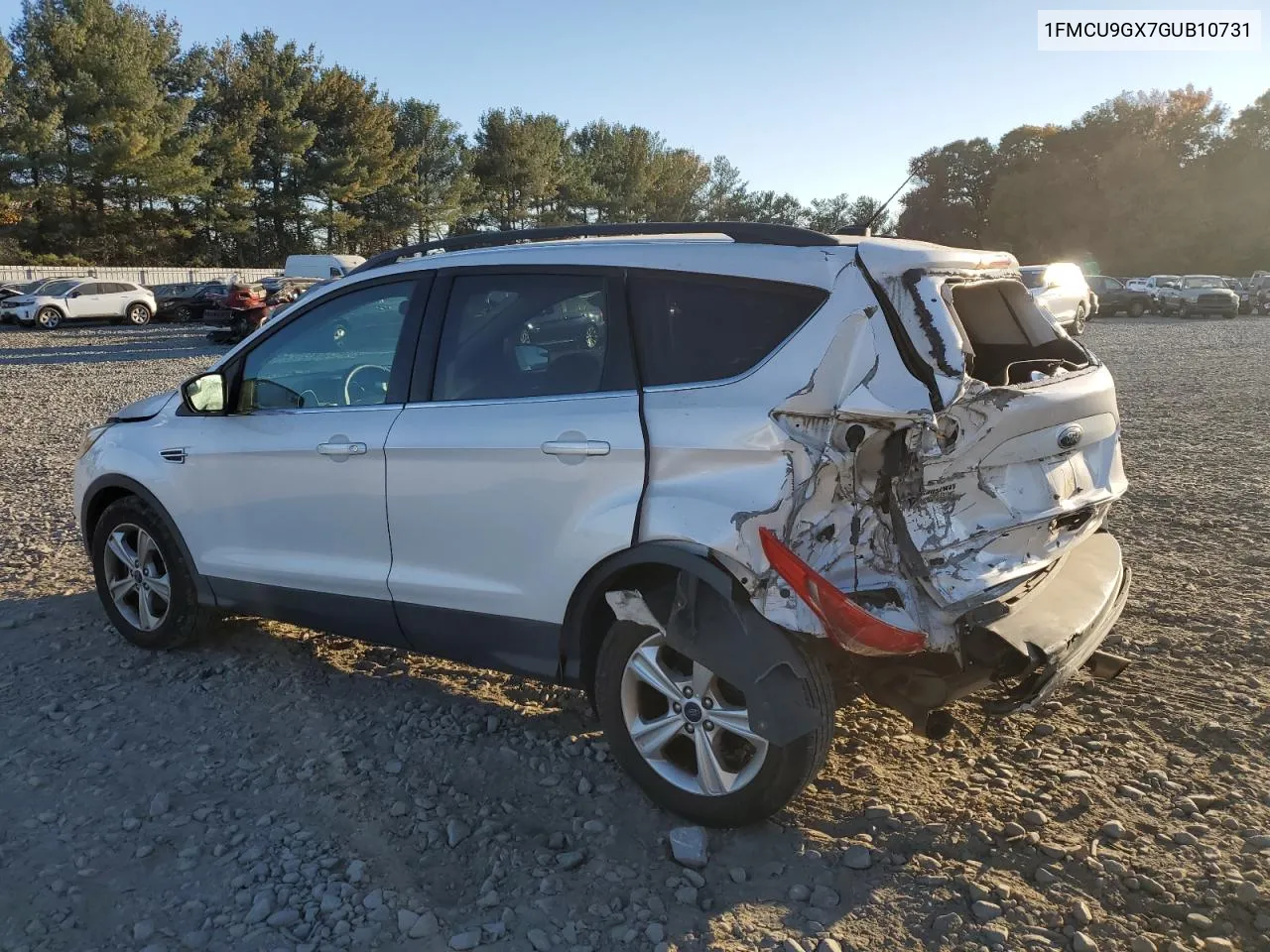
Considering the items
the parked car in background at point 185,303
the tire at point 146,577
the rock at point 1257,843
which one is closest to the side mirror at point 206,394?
the tire at point 146,577

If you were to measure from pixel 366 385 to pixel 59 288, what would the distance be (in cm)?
3262

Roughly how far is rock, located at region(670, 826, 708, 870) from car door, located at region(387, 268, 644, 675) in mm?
710

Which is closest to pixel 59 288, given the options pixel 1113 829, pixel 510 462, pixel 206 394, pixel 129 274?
pixel 129 274

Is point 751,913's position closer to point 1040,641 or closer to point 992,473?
point 1040,641

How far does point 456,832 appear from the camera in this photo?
319cm

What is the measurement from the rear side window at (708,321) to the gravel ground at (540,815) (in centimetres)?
149

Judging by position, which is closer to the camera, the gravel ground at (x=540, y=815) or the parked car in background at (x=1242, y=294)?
the gravel ground at (x=540, y=815)

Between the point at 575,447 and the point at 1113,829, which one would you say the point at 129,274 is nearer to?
the point at 575,447

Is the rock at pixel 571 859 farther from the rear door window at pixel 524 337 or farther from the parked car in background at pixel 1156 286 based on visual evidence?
the parked car in background at pixel 1156 286

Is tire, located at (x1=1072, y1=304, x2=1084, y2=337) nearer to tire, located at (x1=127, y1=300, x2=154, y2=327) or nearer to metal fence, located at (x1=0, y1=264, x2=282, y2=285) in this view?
tire, located at (x1=127, y1=300, x2=154, y2=327)

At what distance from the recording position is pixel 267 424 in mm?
4168

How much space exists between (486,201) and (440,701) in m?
58.6

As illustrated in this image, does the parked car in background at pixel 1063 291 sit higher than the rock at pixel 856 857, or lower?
higher

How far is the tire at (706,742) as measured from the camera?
2979 millimetres
